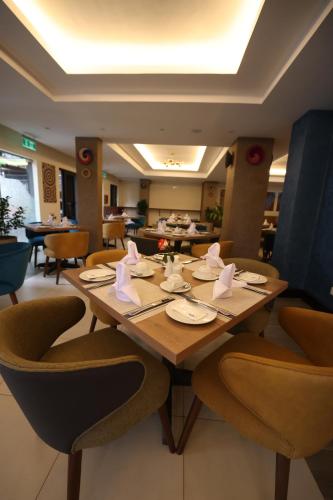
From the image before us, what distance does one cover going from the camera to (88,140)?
14.3ft

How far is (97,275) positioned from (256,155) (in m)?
3.79

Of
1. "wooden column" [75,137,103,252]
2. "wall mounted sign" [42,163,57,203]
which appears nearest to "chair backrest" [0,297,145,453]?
"wooden column" [75,137,103,252]

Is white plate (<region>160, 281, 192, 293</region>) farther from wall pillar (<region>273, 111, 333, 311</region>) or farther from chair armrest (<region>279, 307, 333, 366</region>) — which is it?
wall pillar (<region>273, 111, 333, 311</region>)

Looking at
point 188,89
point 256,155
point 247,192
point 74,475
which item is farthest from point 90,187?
point 74,475

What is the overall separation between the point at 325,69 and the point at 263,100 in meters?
0.72

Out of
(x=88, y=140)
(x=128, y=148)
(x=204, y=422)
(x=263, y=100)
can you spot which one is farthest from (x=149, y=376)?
(x=128, y=148)

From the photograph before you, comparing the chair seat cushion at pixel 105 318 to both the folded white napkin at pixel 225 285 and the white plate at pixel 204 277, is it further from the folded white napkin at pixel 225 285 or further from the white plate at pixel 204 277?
the folded white napkin at pixel 225 285

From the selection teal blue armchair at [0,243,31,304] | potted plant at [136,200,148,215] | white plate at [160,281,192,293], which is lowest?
teal blue armchair at [0,243,31,304]

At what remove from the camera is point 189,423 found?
0.99 m

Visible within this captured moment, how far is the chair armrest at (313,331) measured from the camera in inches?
39.7

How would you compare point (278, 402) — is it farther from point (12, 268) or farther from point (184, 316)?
point (12, 268)

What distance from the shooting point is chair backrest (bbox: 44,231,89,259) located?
286 centimetres

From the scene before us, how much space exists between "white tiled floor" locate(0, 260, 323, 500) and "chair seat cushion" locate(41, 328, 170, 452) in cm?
40

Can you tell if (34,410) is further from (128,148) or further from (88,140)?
(128,148)
